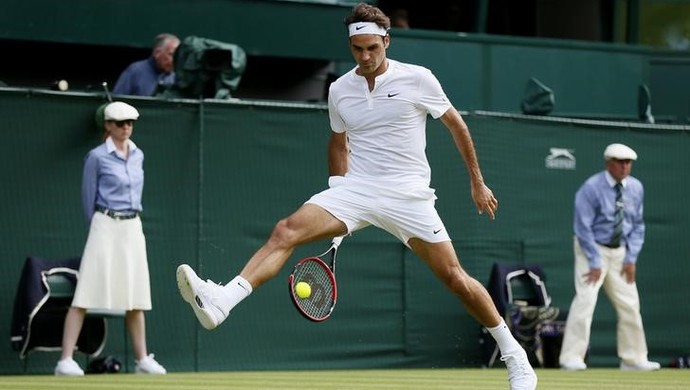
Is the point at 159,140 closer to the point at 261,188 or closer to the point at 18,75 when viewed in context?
the point at 261,188

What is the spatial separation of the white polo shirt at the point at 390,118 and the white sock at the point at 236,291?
1068 mm

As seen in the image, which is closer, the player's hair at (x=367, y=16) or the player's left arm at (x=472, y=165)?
the player's left arm at (x=472, y=165)

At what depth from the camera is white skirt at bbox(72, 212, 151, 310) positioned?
44.3 feet

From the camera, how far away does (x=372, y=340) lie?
1566cm

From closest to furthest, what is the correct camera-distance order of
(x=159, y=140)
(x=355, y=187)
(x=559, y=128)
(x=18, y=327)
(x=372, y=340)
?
1. (x=355, y=187)
2. (x=18, y=327)
3. (x=159, y=140)
4. (x=372, y=340)
5. (x=559, y=128)

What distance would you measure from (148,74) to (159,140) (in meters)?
1.35

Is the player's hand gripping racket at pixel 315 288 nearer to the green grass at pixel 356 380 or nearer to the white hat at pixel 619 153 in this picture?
the green grass at pixel 356 380

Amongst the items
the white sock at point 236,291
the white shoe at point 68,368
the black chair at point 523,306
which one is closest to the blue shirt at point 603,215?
the black chair at point 523,306

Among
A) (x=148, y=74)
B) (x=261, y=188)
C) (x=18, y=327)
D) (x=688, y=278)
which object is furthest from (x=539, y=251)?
(x=18, y=327)

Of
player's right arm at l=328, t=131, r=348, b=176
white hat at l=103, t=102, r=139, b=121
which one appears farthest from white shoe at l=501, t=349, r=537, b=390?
white hat at l=103, t=102, r=139, b=121

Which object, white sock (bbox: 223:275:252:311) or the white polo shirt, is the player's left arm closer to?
the white polo shirt

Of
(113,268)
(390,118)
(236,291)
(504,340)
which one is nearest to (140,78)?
(113,268)

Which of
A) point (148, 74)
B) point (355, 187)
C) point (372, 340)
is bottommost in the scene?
point (372, 340)

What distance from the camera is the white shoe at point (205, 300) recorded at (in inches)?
359
